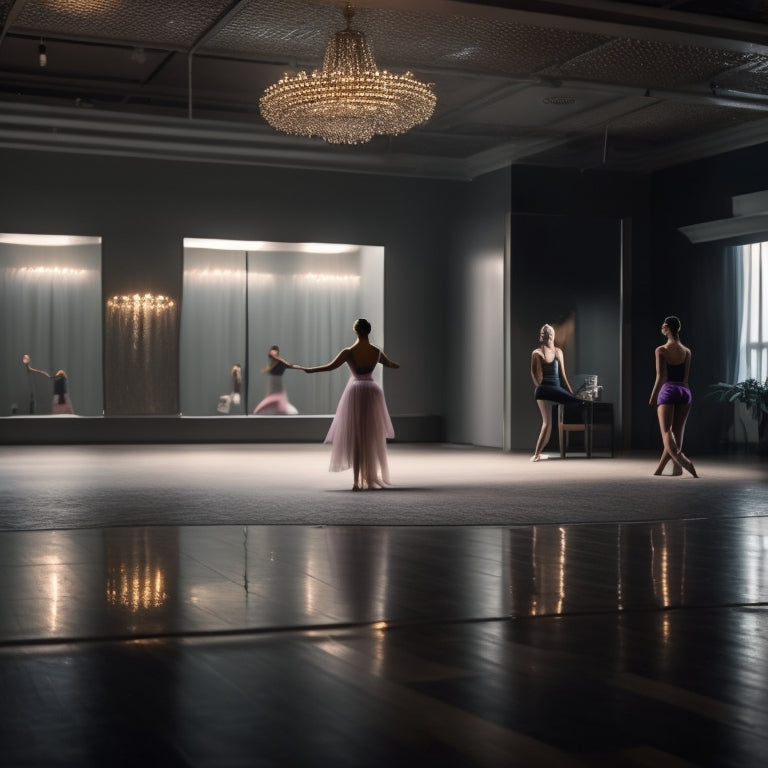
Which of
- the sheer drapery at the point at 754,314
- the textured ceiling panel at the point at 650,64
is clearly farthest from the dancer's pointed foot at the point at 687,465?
the sheer drapery at the point at 754,314

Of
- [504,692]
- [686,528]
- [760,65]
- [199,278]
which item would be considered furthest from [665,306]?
[504,692]

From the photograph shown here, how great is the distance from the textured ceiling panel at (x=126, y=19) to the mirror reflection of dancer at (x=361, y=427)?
2.94 metres

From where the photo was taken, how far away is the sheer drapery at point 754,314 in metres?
15.2

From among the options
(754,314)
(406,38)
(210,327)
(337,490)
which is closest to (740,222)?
(754,314)

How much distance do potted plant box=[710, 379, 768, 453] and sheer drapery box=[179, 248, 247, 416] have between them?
7053 mm

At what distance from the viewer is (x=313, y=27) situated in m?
10.0

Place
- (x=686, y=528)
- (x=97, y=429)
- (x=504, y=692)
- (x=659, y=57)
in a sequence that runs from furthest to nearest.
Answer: (x=97, y=429) < (x=659, y=57) < (x=686, y=528) < (x=504, y=692)

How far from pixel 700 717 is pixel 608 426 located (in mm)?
11673

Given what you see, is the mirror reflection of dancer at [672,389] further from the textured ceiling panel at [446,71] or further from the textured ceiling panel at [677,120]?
the textured ceiling panel at [677,120]

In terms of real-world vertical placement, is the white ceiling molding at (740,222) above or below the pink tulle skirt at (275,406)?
above

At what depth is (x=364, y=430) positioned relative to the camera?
1015 centimetres

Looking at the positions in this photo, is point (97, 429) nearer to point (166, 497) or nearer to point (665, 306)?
point (166, 497)

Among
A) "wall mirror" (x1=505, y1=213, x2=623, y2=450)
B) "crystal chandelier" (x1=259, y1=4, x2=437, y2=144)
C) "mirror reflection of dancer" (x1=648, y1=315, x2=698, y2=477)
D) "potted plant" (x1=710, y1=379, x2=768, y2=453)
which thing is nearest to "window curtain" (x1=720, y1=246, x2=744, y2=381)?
"potted plant" (x1=710, y1=379, x2=768, y2=453)

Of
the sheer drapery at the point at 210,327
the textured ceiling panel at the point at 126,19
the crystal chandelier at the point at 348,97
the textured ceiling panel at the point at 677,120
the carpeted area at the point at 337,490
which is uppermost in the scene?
the textured ceiling panel at the point at 677,120
